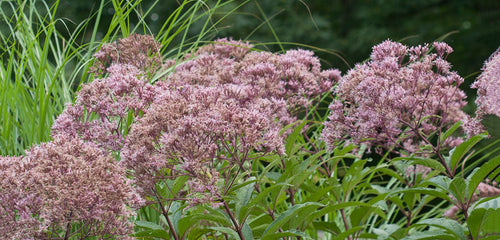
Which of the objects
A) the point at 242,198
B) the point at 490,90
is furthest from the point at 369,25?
the point at 242,198

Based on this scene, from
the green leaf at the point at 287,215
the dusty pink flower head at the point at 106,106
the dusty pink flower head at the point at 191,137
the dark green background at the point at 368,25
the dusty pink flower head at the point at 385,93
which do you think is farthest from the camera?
the dark green background at the point at 368,25

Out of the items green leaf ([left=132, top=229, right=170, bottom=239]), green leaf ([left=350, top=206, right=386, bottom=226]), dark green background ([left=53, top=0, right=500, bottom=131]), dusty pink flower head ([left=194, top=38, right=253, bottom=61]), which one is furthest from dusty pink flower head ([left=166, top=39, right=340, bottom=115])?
dark green background ([left=53, top=0, right=500, bottom=131])

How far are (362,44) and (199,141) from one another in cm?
512

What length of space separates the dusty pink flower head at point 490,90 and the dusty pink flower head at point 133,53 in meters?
1.03

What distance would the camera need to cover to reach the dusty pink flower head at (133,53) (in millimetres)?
1801

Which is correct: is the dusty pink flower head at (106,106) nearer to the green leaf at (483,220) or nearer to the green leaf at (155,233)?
the green leaf at (155,233)

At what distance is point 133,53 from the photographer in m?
1.81

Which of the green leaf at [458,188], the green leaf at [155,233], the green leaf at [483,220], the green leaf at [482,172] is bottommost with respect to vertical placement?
the green leaf at [155,233]

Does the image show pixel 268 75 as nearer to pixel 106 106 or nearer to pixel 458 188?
pixel 106 106

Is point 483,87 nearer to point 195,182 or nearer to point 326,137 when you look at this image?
point 326,137

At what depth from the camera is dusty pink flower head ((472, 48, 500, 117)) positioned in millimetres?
1534

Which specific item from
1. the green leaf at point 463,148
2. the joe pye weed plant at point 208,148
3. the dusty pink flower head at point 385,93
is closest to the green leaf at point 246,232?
the joe pye weed plant at point 208,148

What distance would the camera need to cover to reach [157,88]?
4.99 ft

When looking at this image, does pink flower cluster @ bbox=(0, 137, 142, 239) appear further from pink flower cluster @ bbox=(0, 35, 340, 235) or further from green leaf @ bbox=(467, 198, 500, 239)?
green leaf @ bbox=(467, 198, 500, 239)
